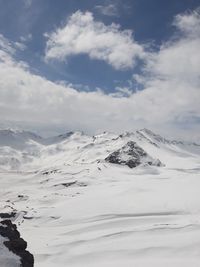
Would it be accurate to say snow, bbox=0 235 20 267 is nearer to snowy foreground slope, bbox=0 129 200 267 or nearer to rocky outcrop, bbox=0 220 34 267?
rocky outcrop, bbox=0 220 34 267

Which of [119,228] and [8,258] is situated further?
[119,228]

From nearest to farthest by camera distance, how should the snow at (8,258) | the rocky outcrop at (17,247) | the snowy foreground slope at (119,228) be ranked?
the snow at (8,258), the rocky outcrop at (17,247), the snowy foreground slope at (119,228)

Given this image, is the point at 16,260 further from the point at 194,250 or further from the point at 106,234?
the point at 106,234

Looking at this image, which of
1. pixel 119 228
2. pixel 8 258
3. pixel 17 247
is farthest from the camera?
pixel 119 228

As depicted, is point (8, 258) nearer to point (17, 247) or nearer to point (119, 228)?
point (17, 247)

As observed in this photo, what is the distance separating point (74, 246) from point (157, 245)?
55.4 ft

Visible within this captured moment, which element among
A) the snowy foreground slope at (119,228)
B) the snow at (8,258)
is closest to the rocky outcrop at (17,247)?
the snow at (8,258)

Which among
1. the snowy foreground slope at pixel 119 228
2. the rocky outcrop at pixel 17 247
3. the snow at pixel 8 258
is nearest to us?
the snow at pixel 8 258

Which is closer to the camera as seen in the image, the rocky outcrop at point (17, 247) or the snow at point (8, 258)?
the snow at point (8, 258)

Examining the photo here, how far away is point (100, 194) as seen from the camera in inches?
6038

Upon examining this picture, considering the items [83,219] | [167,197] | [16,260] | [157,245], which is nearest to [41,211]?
[83,219]

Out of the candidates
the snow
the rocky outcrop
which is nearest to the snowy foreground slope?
the rocky outcrop

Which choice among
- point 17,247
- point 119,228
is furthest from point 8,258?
point 119,228

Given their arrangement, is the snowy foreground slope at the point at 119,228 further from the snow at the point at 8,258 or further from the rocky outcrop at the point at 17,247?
the snow at the point at 8,258
